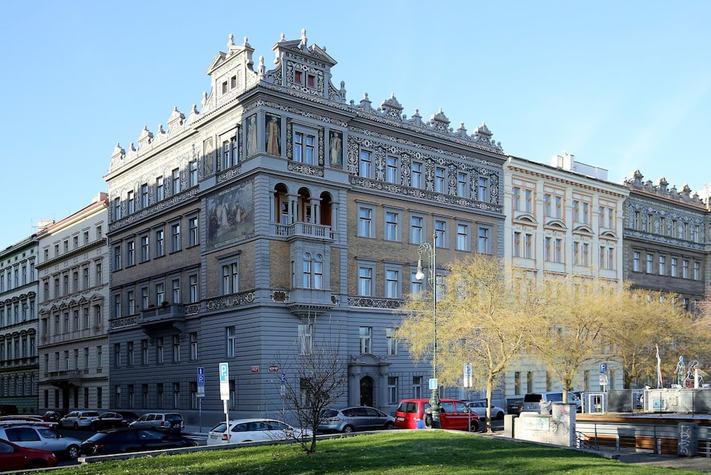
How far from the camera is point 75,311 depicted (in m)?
81.8

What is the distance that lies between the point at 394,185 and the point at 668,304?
72.6ft

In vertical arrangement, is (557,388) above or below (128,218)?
below

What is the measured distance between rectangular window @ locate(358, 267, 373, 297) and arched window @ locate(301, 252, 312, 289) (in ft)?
16.3

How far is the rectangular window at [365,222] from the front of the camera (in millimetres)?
59875

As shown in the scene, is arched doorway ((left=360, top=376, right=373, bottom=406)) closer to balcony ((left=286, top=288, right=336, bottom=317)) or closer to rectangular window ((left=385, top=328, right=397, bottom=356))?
rectangular window ((left=385, top=328, right=397, bottom=356))

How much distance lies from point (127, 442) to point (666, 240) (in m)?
65.8

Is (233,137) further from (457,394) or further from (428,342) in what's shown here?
(457,394)

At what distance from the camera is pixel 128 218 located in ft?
236

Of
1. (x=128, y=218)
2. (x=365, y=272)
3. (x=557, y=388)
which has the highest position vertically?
(x=128, y=218)

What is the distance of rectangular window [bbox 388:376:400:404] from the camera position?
59.9m

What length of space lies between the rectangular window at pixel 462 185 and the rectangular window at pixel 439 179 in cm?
169

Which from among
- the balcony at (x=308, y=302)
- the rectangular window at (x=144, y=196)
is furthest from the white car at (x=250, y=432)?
the rectangular window at (x=144, y=196)

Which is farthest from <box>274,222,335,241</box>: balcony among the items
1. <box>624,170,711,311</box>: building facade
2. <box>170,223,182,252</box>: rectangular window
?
<box>624,170,711,311</box>: building facade

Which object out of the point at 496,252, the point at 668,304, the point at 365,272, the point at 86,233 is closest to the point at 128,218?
the point at 86,233
